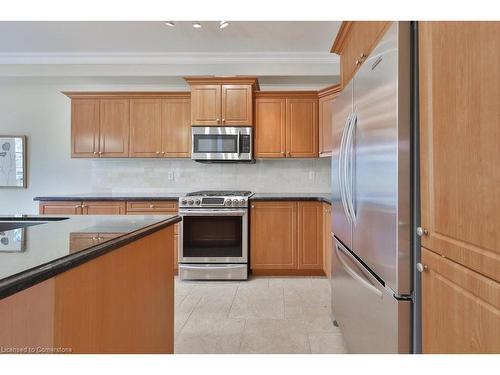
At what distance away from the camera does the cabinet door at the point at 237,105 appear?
360 centimetres

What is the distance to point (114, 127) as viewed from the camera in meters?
3.76

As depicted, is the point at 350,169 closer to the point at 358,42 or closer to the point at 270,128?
the point at 358,42

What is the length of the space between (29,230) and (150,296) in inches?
21.7

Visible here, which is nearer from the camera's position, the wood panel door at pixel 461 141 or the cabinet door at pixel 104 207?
the wood panel door at pixel 461 141

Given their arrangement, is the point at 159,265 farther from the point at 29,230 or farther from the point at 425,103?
the point at 425,103

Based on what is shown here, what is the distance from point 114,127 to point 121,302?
3181 mm

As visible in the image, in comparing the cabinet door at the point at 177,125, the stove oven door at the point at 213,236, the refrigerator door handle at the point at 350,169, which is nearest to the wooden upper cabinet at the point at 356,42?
the refrigerator door handle at the point at 350,169

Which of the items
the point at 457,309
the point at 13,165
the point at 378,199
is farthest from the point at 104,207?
the point at 457,309

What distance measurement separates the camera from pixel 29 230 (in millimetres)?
1102

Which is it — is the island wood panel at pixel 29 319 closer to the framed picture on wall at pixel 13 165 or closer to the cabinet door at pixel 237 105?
the cabinet door at pixel 237 105

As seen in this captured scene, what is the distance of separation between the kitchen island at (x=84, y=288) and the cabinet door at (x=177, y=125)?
239cm

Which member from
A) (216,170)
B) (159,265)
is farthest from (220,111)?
(159,265)

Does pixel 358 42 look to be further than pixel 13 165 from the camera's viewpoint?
No

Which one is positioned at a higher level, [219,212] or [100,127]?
Answer: [100,127]
